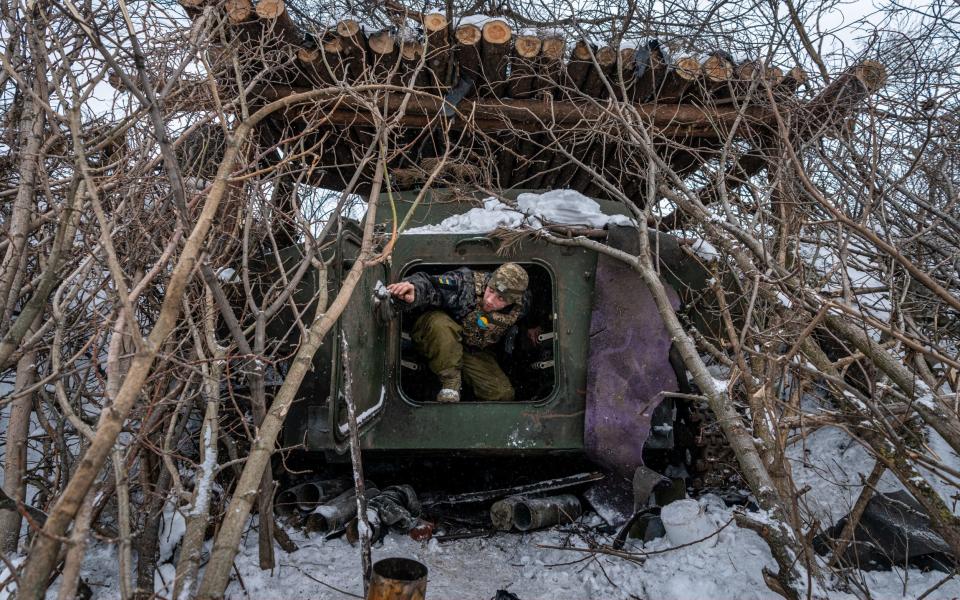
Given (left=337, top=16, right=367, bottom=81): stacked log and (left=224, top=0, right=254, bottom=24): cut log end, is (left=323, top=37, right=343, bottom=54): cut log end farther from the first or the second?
(left=224, top=0, right=254, bottom=24): cut log end

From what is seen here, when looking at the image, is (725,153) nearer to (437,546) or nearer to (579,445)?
(579,445)

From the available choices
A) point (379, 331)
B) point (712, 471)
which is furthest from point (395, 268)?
point (712, 471)

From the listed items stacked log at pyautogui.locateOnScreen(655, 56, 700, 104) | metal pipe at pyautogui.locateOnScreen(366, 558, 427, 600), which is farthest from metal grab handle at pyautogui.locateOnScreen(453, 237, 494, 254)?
metal pipe at pyautogui.locateOnScreen(366, 558, 427, 600)

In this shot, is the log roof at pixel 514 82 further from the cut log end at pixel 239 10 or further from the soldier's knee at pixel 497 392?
the soldier's knee at pixel 497 392

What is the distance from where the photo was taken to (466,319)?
→ 17.0 ft

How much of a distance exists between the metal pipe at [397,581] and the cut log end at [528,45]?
371 centimetres

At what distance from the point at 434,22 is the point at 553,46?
0.91 m

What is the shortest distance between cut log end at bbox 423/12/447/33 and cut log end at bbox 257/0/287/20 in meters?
0.97

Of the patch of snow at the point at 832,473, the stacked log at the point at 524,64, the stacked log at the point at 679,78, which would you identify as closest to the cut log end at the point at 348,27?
the stacked log at the point at 524,64

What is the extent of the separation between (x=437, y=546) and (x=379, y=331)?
1421 millimetres

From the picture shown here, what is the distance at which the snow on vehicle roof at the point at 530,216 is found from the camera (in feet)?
15.9

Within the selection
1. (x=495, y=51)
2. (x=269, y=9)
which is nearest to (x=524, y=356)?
(x=495, y=51)

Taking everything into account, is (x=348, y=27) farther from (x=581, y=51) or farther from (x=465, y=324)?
(x=465, y=324)

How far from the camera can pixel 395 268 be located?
4809 mm
